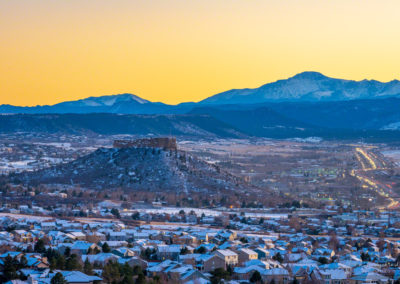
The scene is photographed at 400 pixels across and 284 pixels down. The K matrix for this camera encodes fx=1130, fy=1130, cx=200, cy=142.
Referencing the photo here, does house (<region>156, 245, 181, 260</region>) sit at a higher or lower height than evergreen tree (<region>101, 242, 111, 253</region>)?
lower

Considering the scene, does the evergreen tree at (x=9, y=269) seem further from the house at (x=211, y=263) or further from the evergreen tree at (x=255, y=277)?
the evergreen tree at (x=255, y=277)

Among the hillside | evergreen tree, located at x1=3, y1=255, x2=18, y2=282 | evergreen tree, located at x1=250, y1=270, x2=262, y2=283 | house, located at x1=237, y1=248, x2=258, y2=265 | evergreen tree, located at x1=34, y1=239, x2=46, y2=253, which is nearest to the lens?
evergreen tree, located at x1=3, y1=255, x2=18, y2=282

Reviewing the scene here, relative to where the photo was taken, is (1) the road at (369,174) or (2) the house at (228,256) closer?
(2) the house at (228,256)

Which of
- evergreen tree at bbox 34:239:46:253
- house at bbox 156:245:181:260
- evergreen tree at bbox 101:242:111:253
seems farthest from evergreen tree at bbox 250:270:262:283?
evergreen tree at bbox 34:239:46:253

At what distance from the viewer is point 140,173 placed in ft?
343

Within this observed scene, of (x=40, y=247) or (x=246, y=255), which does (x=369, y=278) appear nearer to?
(x=246, y=255)

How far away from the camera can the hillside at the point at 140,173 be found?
102m

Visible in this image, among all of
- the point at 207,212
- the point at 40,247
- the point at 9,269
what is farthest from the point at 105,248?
the point at 207,212

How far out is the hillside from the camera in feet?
333

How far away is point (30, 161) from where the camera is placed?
154375mm

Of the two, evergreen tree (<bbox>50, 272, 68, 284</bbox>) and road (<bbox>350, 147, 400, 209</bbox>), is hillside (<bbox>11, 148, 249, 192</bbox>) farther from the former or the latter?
evergreen tree (<bbox>50, 272, 68, 284</bbox>)

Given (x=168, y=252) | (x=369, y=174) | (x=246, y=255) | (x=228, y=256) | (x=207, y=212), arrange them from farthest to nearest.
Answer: (x=369, y=174), (x=207, y=212), (x=168, y=252), (x=246, y=255), (x=228, y=256)

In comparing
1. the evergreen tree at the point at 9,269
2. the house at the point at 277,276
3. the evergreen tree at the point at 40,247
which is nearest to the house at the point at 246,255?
the house at the point at 277,276

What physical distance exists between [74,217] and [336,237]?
19.6 meters
